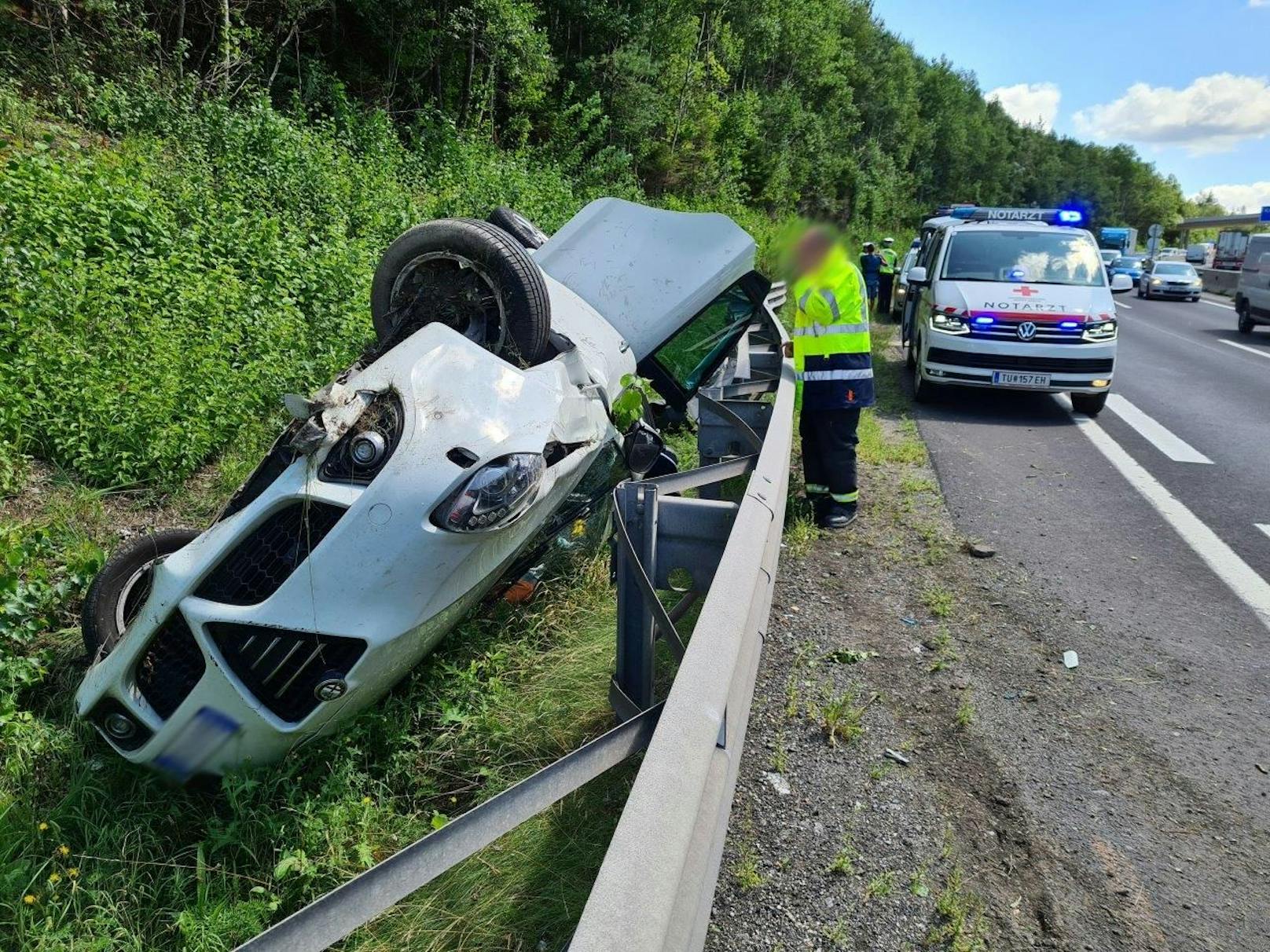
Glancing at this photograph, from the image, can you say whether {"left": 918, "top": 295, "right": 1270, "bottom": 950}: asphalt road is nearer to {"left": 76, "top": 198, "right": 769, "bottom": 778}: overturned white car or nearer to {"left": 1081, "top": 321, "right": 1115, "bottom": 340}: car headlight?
{"left": 1081, "top": 321, "right": 1115, "bottom": 340}: car headlight

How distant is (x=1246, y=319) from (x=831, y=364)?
1693 centimetres

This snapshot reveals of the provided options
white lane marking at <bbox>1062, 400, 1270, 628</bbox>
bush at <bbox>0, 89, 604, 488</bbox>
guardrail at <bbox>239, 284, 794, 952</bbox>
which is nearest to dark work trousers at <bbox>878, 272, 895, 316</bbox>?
white lane marking at <bbox>1062, 400, 1270, 628</bbox>

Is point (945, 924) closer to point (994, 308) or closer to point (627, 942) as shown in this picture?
point (627, 942)

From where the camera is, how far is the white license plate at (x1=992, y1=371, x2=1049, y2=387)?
27.9 ft

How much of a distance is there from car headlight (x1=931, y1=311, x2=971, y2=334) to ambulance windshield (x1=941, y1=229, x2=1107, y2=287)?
744 millimetres

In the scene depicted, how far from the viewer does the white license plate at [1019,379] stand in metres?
8.52

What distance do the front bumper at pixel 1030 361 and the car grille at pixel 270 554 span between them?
7316 mm

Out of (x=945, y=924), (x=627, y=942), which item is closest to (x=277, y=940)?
(x=627, y=942)

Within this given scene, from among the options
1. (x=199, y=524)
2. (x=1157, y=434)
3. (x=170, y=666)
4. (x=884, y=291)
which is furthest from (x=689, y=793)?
(x=884, y=291)

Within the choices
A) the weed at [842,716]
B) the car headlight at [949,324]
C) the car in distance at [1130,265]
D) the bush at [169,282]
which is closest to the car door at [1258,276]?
the car headlight at [949,324]

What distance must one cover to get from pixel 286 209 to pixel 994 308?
6.58m

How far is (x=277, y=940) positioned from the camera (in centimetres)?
154

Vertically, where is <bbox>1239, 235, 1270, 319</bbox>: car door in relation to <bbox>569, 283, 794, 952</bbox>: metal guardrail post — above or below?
above

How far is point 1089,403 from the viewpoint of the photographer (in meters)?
8.84
